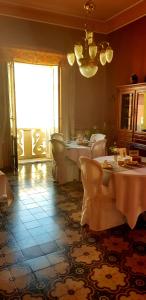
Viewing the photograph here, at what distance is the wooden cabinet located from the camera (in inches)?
192

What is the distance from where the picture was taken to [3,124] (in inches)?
222

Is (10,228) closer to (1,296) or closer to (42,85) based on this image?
(1,296)

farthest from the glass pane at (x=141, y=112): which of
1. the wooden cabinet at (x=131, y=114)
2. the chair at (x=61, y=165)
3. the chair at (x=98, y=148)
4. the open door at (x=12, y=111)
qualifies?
the open door at (x=12, y=111)

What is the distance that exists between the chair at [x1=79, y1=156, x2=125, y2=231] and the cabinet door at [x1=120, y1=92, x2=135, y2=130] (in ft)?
8.57

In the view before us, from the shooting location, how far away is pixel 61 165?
4.72 m

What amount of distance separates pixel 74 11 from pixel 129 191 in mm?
4434

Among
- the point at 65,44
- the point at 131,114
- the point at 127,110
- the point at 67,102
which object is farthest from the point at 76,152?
the point at 65,44

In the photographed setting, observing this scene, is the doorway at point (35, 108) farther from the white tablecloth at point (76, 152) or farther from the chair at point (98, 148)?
the chair at point (98, 148)

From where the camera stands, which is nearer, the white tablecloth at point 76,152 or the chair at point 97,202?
the chair at point 97,202

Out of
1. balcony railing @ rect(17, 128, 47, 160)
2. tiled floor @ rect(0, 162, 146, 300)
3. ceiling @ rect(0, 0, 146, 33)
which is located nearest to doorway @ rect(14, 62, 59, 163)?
balcony railing @ rect(17, 128, 47, 160)

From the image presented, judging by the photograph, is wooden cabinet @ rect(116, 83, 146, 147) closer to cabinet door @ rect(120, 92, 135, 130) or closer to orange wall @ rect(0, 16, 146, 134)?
cabinet door @ rect(120, 92, 135, 130)

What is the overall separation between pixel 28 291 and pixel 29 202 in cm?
186

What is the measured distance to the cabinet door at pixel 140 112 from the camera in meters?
4.85

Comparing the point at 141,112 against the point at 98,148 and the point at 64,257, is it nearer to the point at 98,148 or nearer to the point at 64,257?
the point at 98,148
